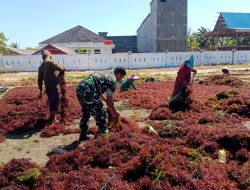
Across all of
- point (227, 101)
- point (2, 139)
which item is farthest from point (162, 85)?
point (2, 139)

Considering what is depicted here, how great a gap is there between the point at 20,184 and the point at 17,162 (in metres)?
0.52

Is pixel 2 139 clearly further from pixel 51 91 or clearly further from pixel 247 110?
pixel 247 110

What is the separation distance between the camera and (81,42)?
40.1 metres

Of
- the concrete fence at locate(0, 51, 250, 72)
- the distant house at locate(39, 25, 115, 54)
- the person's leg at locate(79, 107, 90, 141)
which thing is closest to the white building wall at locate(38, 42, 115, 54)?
the distant house at locate(39, 25, 115, 54)

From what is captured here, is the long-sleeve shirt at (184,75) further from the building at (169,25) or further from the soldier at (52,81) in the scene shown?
the building at (169,25)

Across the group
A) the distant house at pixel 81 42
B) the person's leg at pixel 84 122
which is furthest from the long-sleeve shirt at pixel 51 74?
the distant house at pixel 81 42

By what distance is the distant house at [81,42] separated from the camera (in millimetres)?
39844

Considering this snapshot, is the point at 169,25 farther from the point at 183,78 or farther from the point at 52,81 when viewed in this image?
the point at 52,81

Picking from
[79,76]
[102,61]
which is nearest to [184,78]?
[79,76]

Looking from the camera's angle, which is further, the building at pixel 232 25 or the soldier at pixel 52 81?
the building at pixel 232 25

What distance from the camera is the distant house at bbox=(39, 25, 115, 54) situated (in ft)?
131

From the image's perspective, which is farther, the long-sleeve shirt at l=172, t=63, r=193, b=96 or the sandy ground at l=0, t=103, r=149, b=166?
the long-sleeve shirt at l=172, t=63, r=193, b=96

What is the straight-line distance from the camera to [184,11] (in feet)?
131

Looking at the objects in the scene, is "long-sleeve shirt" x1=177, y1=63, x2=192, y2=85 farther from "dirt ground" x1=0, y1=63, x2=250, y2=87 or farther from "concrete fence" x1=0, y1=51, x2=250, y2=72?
"concrete fence" x1=0, y1=51, x2=250, y2=72
